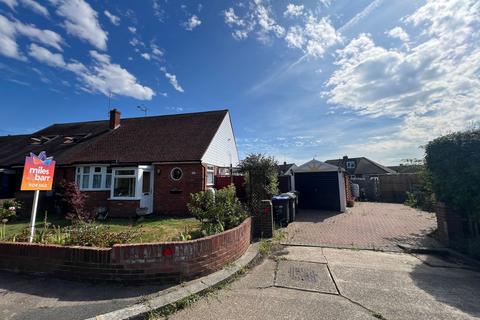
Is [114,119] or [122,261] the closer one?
[122,261]

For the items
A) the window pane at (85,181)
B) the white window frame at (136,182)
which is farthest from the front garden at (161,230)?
the window pane at (85,181)

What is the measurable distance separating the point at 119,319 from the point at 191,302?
3.33ft

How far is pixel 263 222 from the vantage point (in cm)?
746

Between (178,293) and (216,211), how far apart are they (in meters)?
2.40

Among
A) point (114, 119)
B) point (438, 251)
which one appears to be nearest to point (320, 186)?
point (438, 251)

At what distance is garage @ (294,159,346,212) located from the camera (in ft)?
44.9

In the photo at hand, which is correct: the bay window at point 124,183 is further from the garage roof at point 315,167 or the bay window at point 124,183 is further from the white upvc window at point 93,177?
the garage roof at point 315,167

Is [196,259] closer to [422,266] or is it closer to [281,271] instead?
[281,271]

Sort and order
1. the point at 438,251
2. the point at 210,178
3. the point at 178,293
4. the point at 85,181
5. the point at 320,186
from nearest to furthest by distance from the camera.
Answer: the point at 178,293 < the point at 438,251 < the point at 85,181 < the point at 210,178 < the point at 320,186

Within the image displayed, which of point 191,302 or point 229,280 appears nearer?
point 191,302

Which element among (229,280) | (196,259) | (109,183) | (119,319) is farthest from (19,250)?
(109,183)

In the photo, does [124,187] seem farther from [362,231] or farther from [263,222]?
[362,231]

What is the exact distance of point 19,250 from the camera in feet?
14.8

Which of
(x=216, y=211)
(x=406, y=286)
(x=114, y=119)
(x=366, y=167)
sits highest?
(x=114, y=119)
